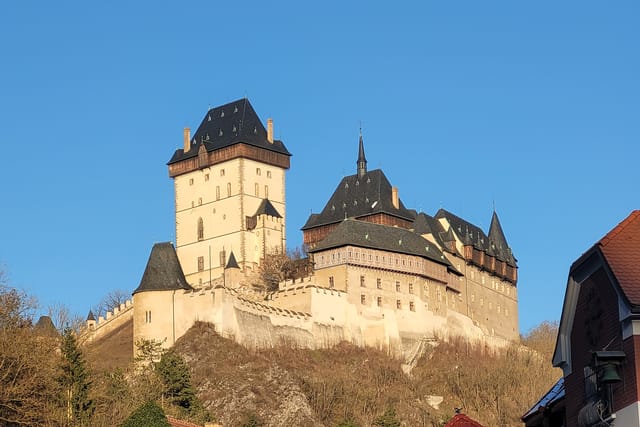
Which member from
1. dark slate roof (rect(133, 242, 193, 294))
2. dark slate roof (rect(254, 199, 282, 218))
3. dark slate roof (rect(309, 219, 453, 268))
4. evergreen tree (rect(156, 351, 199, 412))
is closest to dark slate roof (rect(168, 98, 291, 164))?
dark slate roof (rect(254, 199, 282, 218))

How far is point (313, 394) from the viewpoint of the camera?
83.4 m

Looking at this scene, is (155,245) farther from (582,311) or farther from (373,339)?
(582,311)

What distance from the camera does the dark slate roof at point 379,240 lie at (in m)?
96.8

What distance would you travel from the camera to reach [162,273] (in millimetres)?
92062

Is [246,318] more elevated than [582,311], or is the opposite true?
[246,318]

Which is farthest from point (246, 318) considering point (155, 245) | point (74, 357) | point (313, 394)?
point (74, 357)

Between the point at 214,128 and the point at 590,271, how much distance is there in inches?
3731

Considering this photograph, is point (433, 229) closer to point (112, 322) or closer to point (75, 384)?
point (112, 322)

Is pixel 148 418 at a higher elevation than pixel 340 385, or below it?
below

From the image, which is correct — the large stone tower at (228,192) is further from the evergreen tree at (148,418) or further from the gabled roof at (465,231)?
the evergreen tree at (148,418)

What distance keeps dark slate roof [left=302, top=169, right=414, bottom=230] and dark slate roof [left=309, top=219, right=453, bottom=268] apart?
185 inches

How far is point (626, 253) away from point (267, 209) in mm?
89454

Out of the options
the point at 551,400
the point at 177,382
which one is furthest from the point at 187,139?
the point at 551,400

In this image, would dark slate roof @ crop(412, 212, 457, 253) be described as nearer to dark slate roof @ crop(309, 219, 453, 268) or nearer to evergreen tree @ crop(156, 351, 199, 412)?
dark slate roof @ crop(309, 219, 453, 268)
